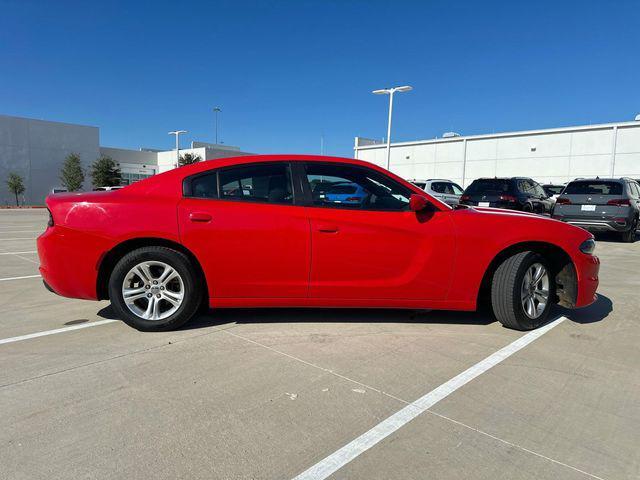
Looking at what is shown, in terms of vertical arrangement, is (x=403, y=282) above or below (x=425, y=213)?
below

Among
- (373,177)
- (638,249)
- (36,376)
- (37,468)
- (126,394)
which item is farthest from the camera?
(638,249)

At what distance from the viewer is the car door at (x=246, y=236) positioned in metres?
3.88

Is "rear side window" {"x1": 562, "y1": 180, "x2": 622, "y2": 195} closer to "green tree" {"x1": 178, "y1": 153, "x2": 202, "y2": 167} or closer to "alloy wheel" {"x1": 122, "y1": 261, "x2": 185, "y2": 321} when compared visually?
"alloy wheel" {"x1": 122, "y1": 261, "x2": 185, "y2": 321}

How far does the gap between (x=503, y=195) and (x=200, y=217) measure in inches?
429

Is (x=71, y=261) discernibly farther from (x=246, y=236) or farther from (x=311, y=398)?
(x=311, y=398)

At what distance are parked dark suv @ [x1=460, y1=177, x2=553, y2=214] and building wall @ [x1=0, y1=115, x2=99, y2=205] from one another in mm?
44994

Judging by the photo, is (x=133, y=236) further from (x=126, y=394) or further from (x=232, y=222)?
(x=126, y=394)

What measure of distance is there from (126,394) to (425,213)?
2764mm

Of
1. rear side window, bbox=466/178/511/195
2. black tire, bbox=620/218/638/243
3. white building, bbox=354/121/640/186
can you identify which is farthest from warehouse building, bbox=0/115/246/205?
black tire, bbox=620/218/638/243

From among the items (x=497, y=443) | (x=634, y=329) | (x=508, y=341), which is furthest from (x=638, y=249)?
(x=497, y=443)

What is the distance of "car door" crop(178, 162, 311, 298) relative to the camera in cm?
388

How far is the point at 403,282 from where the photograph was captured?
4016 millimetres

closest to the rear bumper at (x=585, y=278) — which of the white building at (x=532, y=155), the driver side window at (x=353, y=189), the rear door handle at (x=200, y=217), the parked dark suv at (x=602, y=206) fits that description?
the driver side window at (x=353, y=189)

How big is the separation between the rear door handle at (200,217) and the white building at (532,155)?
32.3m
